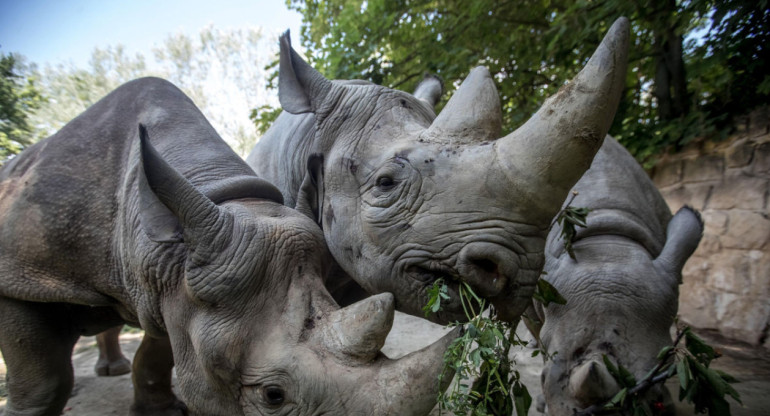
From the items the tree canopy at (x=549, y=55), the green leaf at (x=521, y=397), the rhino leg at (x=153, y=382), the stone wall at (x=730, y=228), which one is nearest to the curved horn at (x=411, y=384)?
the green leaf at (x=521, y=397)

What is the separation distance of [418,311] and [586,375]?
3.60ft

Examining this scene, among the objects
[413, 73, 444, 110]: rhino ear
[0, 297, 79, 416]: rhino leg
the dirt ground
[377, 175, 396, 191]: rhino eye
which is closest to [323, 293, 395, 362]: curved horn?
[377, 175, 396, 191]: rhino eye

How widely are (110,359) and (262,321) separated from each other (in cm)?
458

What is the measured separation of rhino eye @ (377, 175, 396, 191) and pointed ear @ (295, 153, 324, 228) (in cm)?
49

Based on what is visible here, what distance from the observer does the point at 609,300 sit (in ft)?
9.29

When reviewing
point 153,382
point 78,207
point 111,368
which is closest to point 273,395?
point 78,207

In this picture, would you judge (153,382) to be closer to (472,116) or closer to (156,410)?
(156,410)

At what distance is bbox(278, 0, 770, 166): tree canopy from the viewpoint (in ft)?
18.2

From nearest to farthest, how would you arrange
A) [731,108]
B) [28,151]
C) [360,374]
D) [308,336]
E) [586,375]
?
[360,374] < [308,336] < [586,375] < [28,151] < [731,108]

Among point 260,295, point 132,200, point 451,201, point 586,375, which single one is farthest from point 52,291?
point 586,375

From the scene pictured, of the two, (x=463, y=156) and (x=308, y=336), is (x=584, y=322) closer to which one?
(x=463, y=156)

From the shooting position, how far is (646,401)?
255cm

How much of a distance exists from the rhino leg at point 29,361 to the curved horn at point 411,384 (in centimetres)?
224

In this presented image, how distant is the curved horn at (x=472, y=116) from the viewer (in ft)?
6.70
